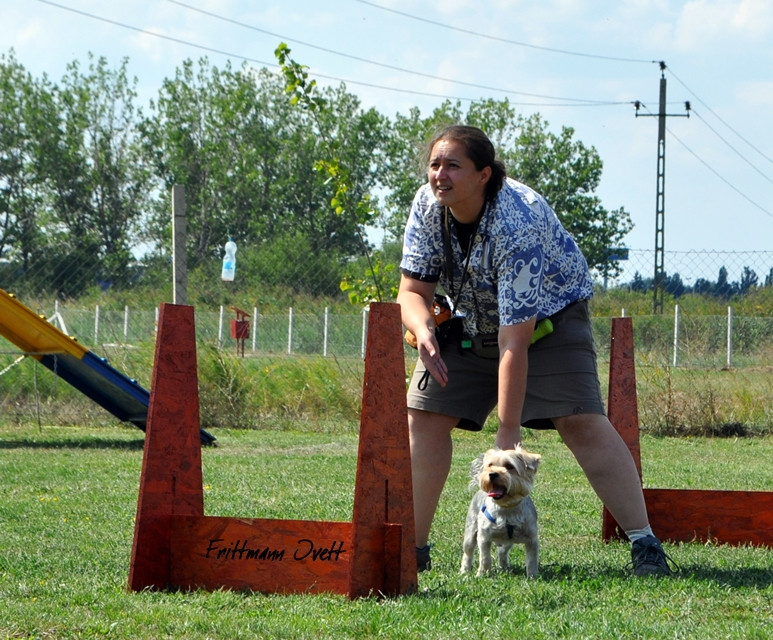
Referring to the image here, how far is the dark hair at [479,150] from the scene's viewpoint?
4195mm

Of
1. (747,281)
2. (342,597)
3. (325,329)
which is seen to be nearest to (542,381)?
(342,597)

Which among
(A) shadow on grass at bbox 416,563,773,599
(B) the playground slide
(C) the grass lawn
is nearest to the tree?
(C) the grass lawn

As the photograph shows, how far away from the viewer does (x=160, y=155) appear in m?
51.1

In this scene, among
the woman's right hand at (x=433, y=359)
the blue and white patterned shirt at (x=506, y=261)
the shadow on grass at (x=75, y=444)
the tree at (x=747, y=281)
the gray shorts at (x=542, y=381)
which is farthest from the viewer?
the tree at (x=747, y=281)

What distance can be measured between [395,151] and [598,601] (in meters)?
47.8

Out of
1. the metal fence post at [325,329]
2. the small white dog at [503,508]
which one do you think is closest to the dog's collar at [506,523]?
the small white dog at [503,508]

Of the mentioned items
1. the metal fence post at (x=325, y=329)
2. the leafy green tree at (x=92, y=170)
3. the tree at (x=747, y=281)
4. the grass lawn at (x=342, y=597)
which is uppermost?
the leafy green tree at (x=92, y=170)

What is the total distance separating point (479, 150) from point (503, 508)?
1444 millimetres

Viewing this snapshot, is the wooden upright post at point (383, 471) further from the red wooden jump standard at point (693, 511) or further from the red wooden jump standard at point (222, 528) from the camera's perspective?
the red wooden jump standard at point (693, 511)

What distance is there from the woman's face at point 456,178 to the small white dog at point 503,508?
37.9 inches

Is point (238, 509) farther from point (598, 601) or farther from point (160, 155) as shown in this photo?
point (160, 155)

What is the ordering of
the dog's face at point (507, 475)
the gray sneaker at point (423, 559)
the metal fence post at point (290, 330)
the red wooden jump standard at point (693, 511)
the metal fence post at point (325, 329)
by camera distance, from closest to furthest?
the dog's face at point (507, 475) < the gray sneaker at point (423, 559) < the red wooden jump standard at point (693, 511) < the metal fence post at point (325, 329) < the metal fence post at point (290, 330)

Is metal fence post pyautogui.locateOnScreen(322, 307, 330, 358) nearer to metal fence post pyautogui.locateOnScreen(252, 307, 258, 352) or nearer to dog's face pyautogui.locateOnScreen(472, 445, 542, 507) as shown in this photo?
metal fence post pyautogui.locateOnScreen(252, 307, 258, 352)

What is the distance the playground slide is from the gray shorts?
6754 millimetres
